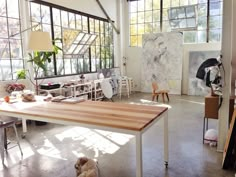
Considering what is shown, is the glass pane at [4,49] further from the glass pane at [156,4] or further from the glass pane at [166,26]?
the glass pane at [156,4]

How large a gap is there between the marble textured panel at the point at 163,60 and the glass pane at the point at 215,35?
1004 mm

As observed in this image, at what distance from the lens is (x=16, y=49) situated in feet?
15.8

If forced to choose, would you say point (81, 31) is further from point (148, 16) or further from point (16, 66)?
point (148, 16)

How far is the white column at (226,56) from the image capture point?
292 cm

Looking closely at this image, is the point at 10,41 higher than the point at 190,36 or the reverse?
the reverse

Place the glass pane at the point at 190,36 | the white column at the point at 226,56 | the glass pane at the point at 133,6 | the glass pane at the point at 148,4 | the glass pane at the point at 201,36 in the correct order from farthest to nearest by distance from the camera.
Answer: the glass pane at the point at 133,6, the glass pane at the point at 148,4, the glass pane at the point at 190,36, the glass pane at the point at 201,36, the white column at the point at 226,56

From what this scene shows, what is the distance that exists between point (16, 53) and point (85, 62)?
2659mm

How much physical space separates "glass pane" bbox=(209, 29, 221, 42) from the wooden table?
590 cm

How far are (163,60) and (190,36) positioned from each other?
127 cm

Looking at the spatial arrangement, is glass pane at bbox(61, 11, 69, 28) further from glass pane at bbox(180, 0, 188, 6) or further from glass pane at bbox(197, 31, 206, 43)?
glass pane at bbox(197, 31, 206, 43)

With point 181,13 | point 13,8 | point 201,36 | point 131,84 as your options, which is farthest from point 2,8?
point 201,36

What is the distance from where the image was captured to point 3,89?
14.6 feet

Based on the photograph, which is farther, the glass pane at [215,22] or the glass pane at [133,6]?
the glass pane at [133,6]

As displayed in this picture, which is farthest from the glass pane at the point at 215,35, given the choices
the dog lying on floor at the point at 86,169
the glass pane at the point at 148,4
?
the dog lying on floor at the point at 86,169
